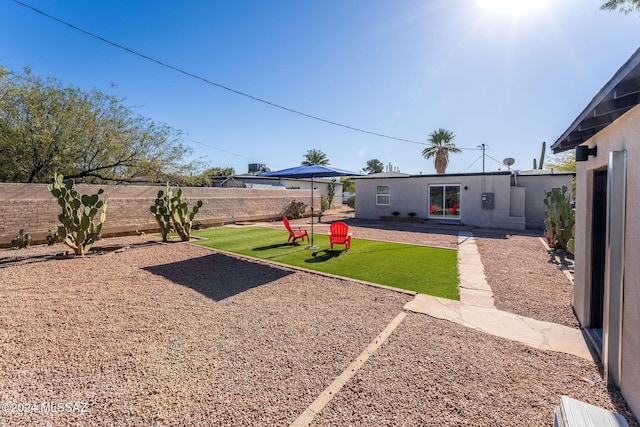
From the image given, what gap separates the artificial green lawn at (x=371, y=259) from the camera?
17.9ft

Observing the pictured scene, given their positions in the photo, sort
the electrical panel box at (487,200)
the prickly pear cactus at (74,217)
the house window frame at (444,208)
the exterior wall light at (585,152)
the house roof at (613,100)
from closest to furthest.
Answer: the house roof at (613,100) < the exterior wall light at (585,152) < the prickly pear cactus at (74,217) < the electrical panel box at (487,200) < the house window frame at (444,208)

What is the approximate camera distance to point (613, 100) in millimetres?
2492

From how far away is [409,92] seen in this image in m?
12.6

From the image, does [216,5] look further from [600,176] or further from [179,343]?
[600,176]

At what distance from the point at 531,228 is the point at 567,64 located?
7.55m

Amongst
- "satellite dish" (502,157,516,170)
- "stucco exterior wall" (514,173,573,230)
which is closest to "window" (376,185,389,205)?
"satellite dish" (502,157,516,170)

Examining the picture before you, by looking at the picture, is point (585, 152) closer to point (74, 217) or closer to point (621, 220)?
point (621, 220)

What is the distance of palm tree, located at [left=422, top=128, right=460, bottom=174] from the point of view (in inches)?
1129

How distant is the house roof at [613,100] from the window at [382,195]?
13.2 m

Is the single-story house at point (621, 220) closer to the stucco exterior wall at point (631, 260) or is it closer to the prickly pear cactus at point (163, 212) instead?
the stucco exterior wall at point (631, 260)

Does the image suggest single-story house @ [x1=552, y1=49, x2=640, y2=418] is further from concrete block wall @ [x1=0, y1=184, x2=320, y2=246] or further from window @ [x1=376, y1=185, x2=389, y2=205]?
window @ [x1=376, y1=185, x2=389, y2=205]

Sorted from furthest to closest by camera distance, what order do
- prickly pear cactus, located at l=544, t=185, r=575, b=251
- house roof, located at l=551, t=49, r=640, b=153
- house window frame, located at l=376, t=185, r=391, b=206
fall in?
1. house window frame, located at l=376, t=185, r=391, b=206
2. prickly pear cactus, located at l=544, t=185, r=575, b=251
3. house roof, located at l=551, t=49, r=640, b=153

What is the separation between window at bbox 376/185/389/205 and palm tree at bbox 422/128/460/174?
14.7m

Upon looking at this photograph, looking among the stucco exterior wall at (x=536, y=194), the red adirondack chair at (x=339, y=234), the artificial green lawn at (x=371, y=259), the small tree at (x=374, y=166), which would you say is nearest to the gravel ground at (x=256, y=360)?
the artificial green lawn at (x=371, y=259)
